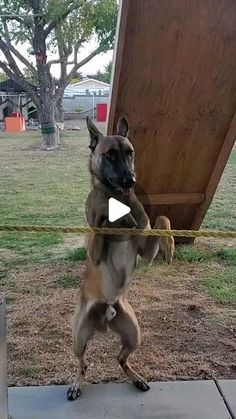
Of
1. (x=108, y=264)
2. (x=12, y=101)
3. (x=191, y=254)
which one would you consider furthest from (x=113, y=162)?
(x=12, y=101)

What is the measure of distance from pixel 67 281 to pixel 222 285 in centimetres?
136

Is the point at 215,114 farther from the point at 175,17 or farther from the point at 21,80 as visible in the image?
the point at 21,80

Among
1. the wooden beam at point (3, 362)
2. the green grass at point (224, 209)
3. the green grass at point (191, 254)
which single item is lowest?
the green grass at point (224, 209)

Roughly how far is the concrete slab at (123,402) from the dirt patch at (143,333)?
139 millimetres

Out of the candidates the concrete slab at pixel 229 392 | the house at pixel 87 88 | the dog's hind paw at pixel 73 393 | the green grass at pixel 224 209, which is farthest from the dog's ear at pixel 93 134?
the house at pixel 87 88

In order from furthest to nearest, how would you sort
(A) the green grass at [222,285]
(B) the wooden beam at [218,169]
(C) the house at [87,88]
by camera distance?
(C) the house at [87,88] < (B) the wooden beam at [218,169] < (A) the green grass at [222,285]

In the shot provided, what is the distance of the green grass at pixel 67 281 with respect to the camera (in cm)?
426

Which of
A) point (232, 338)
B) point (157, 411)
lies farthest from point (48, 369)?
point (232, 338)

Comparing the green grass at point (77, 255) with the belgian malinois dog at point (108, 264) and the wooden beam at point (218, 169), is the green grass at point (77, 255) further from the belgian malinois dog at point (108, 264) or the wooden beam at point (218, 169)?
the belgian malinois dog at point (108, 264)

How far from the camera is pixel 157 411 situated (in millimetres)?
2420

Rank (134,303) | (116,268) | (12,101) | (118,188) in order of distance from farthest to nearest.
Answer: (12,101), (134,303), (116,268), (118,188)

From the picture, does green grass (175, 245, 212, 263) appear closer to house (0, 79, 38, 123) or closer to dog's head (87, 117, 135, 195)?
dog's head (87, 117, 135, 195)

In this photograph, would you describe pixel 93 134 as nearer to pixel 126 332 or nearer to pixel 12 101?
pixel 126 332

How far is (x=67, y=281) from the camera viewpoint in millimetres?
4344
